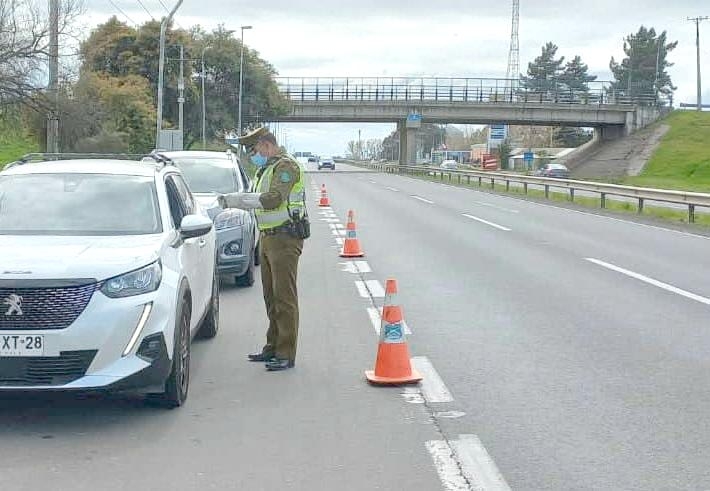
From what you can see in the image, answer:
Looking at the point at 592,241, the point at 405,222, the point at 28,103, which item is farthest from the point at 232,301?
the point at 28,103

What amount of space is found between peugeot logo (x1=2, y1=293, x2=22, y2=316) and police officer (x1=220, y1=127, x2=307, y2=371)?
2483 millimetres

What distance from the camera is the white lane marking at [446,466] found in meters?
5.62

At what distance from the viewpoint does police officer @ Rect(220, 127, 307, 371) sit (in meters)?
8.59

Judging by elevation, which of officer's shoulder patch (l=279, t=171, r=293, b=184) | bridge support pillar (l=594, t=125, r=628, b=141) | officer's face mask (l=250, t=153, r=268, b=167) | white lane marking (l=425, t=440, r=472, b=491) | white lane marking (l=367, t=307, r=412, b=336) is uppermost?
bridge support pillar (l=594, t=125, r=628, b=141)

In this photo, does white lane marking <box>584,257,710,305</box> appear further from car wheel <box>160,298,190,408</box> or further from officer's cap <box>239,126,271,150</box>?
car wheel <box>160,298,190,408</box>

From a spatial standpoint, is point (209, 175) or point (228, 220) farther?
point (209, 175)

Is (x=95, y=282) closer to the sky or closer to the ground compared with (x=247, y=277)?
closer to the sky

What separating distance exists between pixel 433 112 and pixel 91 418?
248ft

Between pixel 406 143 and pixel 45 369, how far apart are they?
263 ft

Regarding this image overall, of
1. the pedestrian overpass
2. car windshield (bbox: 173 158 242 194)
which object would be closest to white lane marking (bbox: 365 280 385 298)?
car windshield (bbox: 173 158 242 194)

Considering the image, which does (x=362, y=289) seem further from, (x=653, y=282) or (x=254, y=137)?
(x=254, y=137)

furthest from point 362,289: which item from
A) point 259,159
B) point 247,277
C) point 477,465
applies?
point 477,465

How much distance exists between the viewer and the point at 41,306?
6457mm

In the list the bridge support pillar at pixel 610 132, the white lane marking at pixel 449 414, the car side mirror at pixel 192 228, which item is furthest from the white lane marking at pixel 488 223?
the bridge support pillar at pixel 610 132
